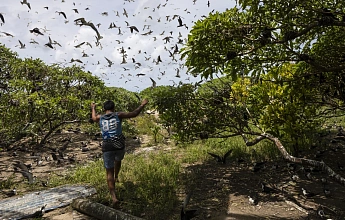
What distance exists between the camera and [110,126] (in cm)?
586

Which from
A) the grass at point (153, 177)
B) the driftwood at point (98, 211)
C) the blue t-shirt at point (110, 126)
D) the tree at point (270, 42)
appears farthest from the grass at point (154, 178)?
the tree at point (270, 42)

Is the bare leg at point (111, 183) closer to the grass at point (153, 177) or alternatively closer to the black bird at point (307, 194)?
the grass at point (153, 177)

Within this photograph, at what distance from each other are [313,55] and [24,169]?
8028mm

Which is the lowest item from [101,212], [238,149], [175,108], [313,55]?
[101,212]

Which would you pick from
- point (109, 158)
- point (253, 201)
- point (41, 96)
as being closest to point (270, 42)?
point (253, 201)

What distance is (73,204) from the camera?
223 inches

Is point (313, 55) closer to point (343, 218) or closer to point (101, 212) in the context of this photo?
point (343, 218)

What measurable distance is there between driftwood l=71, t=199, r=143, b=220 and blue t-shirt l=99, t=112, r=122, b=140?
1.33 meters

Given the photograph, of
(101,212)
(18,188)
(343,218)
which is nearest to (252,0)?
(343,218)

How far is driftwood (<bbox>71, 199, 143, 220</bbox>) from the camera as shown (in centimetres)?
471

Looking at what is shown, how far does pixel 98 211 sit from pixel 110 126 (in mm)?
1669

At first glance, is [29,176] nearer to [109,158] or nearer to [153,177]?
[109,158]

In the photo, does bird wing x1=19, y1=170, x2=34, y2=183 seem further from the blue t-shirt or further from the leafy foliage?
the blue t-shirt

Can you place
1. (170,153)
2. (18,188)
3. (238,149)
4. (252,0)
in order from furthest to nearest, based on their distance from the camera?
(170,153)
(238,149)
(18,188)
(252,0)
